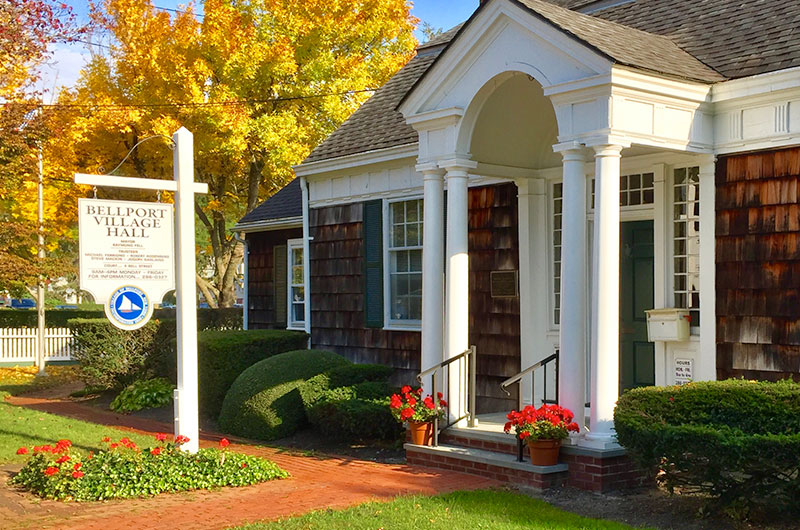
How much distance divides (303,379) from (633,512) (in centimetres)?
563

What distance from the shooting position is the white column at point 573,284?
8.88m

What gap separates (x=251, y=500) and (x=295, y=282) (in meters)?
9.78

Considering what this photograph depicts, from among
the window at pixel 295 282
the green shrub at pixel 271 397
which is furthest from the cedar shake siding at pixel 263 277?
the green shrub at pixel 271 397

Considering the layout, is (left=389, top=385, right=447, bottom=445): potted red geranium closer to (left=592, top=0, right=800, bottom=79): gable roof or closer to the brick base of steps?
the brick base of steps

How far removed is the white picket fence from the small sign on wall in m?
19.7

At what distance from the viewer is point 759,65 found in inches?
355

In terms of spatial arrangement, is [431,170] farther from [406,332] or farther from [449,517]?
[449,517]

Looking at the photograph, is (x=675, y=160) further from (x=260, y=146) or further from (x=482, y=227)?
(x=260, y=146)

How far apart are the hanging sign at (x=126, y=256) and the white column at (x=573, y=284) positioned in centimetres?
393

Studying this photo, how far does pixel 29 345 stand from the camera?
2589cm

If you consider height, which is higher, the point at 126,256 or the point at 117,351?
the point at 126,256

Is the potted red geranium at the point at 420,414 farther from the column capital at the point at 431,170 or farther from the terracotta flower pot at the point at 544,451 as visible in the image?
the column capital at the point at 431,170

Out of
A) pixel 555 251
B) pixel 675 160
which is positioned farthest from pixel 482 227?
pixel 675 160

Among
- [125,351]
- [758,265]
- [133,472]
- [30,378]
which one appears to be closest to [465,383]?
[758,265]
